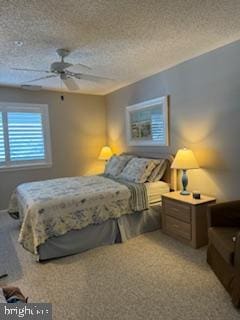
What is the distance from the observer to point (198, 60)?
3328mm

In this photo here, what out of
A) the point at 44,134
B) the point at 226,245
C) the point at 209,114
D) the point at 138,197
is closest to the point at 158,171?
the point at 138,197

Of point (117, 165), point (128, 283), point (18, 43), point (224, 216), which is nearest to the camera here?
point (128, 283)

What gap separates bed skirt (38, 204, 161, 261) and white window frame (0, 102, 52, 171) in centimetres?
250

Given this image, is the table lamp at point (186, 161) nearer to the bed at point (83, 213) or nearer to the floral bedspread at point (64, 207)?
the bed at point (83, 213)

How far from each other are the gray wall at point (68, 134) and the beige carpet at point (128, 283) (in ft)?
6.83

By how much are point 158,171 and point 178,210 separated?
0.81m

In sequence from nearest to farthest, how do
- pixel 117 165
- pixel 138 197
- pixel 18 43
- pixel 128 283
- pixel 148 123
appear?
pixel 128 283
pixel 18 43
pixel 138 197
pixel 148 123
pixel 117 165

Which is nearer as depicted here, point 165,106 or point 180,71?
point 180,71

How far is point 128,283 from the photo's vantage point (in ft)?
7.63

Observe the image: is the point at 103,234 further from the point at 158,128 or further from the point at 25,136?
the point at 25,136

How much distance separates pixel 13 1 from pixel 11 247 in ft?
9.36

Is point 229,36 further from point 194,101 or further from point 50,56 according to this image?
point 50,56

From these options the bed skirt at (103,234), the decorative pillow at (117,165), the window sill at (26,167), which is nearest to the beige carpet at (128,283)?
the bed skirt at (103,234)

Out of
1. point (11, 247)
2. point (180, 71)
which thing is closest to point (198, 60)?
point (180, 71)
